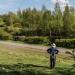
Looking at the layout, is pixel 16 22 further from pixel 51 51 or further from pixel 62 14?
pixel 51 51

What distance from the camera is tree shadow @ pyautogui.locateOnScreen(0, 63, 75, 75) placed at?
20.3 m

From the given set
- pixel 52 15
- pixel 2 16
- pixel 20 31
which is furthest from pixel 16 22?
pixel 52 15

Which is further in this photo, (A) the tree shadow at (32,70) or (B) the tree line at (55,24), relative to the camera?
(B) the tree line at (55,24)

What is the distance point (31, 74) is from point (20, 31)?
190ft

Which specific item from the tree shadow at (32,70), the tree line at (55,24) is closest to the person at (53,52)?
the tree shadow at (32,70)

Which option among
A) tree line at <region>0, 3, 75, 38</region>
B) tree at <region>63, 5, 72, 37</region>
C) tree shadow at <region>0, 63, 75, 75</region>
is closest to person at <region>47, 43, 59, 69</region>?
tree shadow at <region>0, 63, 75, 75</region>

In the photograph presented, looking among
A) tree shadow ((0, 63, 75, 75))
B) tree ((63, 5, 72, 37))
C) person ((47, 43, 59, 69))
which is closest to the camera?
tree shadow ((0, 63, 75, 75))

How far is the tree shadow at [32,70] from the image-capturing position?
66.5 ft

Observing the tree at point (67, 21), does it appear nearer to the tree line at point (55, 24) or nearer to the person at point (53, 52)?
the tree line at point (55, 24)

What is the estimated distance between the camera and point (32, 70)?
70.4ft

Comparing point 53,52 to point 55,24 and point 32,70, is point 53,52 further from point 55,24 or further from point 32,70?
point 55,24

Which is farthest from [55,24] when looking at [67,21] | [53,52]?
[53,52]

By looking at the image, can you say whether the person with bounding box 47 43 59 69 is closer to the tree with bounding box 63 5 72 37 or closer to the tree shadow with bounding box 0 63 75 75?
the tree shadow with bounding box 0 63 75 75

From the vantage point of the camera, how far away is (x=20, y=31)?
7762cm
